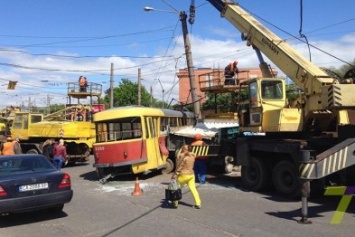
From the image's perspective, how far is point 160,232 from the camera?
25.0 feet

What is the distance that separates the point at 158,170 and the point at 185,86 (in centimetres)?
6913

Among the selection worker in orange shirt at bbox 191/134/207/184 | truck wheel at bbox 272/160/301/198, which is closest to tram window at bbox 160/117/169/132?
worker in orange shirt at bbox 191/134/207/184

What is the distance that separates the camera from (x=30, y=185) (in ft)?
27.5

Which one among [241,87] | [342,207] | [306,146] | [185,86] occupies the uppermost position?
[185,86]

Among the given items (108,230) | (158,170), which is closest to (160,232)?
(108,230)

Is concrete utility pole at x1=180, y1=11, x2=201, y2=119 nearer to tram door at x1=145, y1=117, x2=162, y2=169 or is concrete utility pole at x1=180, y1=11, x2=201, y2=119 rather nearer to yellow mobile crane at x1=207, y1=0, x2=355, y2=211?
tram door at x1=145, y1=117, x2=162, y2=169

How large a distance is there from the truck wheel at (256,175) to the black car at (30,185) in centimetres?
542

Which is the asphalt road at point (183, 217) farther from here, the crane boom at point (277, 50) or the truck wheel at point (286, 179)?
the crane boom at point (277, 50)

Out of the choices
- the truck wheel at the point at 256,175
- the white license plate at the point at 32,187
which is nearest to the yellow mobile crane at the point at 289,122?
the truck wheel at the point at 256,175

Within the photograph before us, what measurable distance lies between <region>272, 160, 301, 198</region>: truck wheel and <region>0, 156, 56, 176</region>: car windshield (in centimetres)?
572

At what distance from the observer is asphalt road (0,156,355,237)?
302 inches

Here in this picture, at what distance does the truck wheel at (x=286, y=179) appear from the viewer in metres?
10.9

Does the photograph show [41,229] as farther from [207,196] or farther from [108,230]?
[207,196]

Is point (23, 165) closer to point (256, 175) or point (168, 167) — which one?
point (256, 175)
